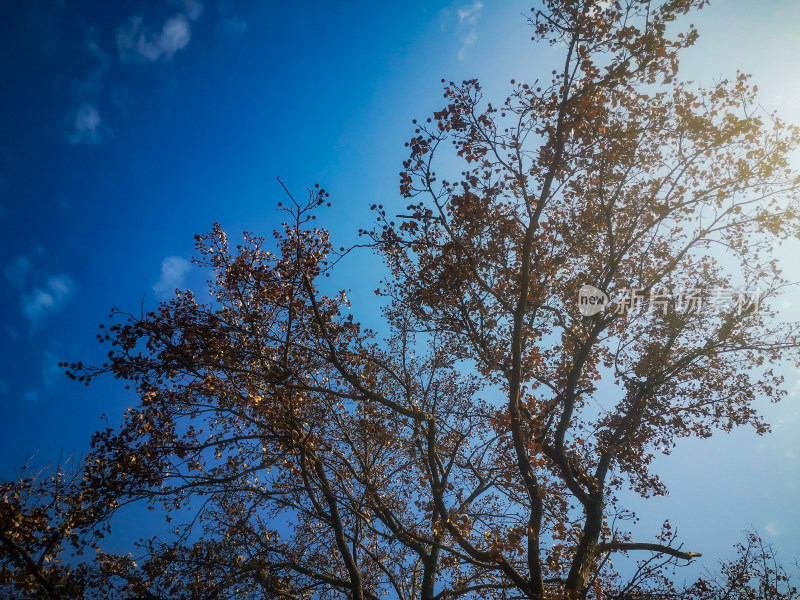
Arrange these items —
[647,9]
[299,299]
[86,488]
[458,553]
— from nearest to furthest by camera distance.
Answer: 1. [458,553]
2. [647,9]
3. [86,488]
4. [299,299]

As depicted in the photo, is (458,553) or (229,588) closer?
(458,553)

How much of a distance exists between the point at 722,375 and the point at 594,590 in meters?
8.43

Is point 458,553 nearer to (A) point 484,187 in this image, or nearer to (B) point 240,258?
(A) point 484,187

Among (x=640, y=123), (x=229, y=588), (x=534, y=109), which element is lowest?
(x=229, y=588)

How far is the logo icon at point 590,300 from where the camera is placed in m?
10.2

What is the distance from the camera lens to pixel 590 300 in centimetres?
1082

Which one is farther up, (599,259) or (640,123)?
(640,123)

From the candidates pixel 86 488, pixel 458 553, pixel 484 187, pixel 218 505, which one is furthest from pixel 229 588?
pixel 484 187

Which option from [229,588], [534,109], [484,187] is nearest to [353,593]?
[229,588]

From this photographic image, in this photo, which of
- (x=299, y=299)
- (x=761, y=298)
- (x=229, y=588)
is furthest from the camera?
(x=761, y=298)

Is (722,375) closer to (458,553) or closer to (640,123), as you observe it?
(640,123)

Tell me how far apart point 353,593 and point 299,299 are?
27.5 ft

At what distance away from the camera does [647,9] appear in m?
8.26

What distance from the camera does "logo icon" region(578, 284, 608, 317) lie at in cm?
1021
